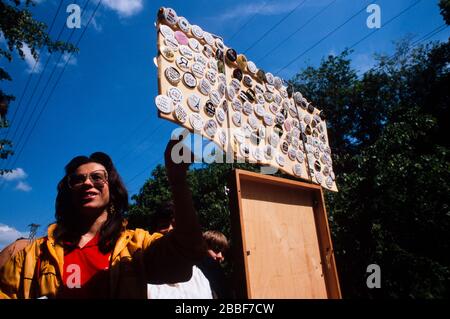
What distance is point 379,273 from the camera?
3990mm

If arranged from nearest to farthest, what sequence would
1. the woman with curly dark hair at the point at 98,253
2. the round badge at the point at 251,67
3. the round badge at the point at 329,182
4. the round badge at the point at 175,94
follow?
the woman with curly dark hair at the point at 98,253
the round badge at the point at 175,94
the round badge at the point at 251,67
the round badge at the point at 329,182

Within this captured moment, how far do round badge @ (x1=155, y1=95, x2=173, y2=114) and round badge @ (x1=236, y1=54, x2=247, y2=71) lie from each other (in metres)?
1.05

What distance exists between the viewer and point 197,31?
2.20m

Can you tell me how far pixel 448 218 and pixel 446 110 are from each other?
1186cm

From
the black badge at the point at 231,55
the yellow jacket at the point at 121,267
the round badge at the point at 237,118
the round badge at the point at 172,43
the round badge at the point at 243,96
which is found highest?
the black badge at the point at 231,55

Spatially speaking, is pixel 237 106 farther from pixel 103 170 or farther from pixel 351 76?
pixel 351 76

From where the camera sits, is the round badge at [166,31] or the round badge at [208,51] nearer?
the round badge at [166,31]

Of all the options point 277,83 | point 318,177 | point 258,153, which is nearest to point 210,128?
point 258,153

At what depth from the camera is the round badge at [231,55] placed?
2418 millimetres

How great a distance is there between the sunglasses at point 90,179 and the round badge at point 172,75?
724 millimetres

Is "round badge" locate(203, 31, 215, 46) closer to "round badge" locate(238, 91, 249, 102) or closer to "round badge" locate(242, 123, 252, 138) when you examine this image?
"round badge" locate(238, 91, 249, 102)

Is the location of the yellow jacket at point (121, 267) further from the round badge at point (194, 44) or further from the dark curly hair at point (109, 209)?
the round badge at point (194, 44)

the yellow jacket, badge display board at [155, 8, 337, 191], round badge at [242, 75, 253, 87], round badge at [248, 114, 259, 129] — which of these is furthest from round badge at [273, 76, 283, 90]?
the yellow jacket

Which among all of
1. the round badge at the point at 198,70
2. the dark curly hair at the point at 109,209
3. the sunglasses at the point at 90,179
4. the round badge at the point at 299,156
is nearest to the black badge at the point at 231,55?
the round badge at the point at 198,70
